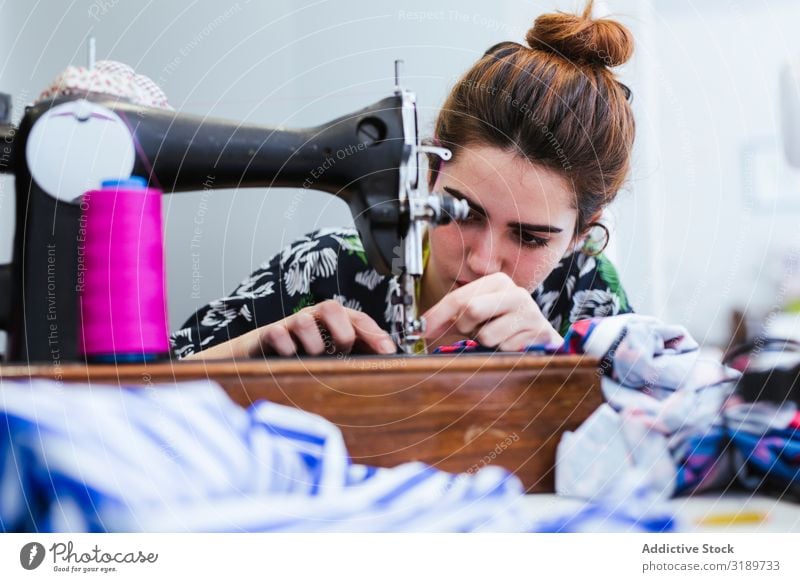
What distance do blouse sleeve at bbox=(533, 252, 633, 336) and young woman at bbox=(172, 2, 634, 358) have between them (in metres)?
0.06

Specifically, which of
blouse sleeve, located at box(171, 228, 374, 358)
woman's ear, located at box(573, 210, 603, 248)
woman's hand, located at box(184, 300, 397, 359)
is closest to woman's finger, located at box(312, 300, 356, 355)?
woman's hand, located at box(184, 300, 397, 359)

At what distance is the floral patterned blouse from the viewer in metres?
0.80

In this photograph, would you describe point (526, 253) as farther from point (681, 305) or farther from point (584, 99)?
point (681, 305)

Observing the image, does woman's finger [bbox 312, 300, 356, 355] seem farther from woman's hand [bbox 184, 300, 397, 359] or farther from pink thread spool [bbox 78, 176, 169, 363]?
pink thread spool [bbox 78, 176, 169, 363]

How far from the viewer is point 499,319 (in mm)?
635

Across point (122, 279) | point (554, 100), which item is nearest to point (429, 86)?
point (554, 100)

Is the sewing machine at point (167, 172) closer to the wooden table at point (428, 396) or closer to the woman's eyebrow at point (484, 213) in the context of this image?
the wooden table at point (428, 396)

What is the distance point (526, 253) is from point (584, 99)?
15 cm

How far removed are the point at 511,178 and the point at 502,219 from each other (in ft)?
0.12

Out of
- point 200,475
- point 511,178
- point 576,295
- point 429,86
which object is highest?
point 429,86

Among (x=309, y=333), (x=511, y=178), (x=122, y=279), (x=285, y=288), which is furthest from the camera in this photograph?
(x=285, y=288)

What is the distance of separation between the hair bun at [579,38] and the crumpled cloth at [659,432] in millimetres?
324

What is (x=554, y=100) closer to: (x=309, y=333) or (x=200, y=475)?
(x=309, y=333)
